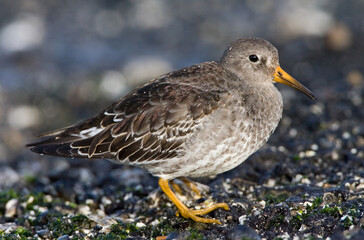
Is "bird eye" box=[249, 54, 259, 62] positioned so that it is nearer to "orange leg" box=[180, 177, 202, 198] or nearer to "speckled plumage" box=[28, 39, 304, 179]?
"speckled plumage" box=[28, 39, 304, 179]

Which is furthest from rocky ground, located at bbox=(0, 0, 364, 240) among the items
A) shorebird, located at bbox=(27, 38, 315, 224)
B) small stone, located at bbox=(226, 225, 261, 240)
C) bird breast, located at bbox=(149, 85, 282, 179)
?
shorebird, located at bbox=(27, 38, 315, 224)

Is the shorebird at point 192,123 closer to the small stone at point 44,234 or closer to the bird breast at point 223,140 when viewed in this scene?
the bird breast at point 223,140

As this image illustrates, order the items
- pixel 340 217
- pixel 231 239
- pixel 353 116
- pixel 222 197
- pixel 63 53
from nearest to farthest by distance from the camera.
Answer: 1. pixel 231 239
2. pixel 340 217
3. pixel 222 197
4. pixel 353 116
5. pixel 63 53

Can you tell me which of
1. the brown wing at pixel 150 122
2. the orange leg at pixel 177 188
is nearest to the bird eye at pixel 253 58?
the brown wing at pixel 150 122

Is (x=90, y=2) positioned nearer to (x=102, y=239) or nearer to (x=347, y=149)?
(x=347, y=149)

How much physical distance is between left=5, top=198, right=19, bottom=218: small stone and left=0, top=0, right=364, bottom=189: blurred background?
4.88 ft

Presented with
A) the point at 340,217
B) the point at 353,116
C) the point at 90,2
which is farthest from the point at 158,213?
the point at 90,2

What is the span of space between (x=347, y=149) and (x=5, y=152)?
7.41m

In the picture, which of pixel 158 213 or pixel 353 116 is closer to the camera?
pixel 158 213

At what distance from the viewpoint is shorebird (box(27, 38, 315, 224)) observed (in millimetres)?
6211

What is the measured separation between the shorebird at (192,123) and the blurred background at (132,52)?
2457mm

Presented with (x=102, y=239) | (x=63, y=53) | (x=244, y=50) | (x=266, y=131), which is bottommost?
(x=102, y=239)

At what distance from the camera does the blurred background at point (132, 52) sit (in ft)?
34.9

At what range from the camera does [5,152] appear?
37.4ft
